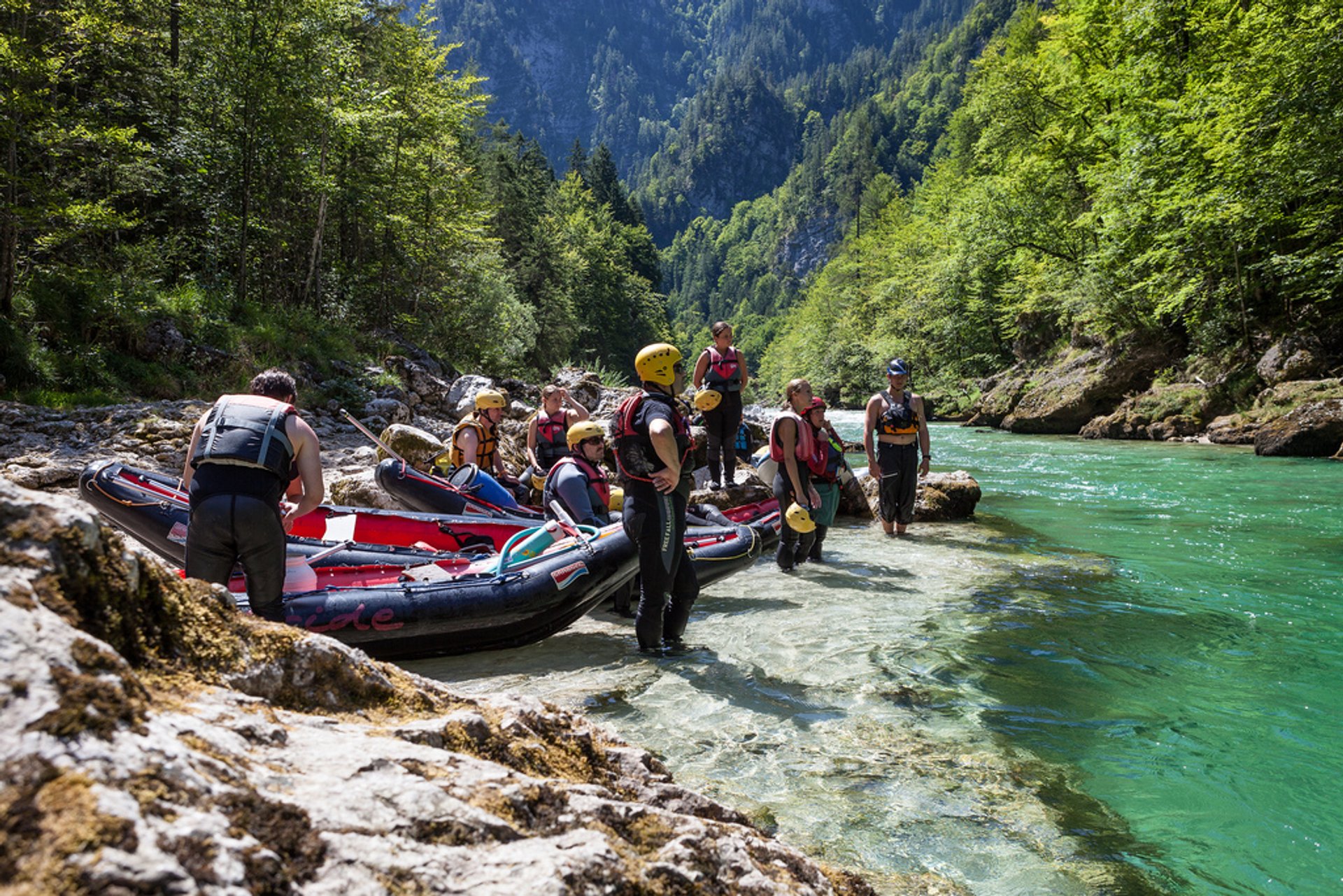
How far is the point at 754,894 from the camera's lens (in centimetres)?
156

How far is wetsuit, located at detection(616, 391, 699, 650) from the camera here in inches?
194

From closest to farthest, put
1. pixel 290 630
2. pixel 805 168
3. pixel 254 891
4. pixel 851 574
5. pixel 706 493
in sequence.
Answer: pixel 254 891
pixel 290 630
pixel 851 574
pixel 706 493
pixel 805 168

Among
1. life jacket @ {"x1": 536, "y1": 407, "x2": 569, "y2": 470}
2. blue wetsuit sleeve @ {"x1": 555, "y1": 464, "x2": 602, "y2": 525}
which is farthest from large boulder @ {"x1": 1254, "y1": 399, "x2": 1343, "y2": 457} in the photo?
blue wetsuit sleeve @ {"x1": 555, "y1": 464, "x2": 602, "y2": 525}

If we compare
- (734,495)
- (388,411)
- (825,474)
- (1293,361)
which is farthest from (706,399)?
(1293,361)

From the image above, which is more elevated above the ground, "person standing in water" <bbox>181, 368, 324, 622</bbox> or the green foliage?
the green foliage

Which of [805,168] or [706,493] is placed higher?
[805,168]

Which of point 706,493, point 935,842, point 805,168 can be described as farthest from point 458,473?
point 805,168

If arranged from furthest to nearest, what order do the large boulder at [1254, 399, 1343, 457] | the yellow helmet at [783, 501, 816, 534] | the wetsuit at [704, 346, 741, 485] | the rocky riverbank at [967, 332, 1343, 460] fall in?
the rocky riverbank at [967, 332, 1343, 460], the large boulder at [1254, 399, 1343, 457], the wetsuit at [704, 346, 741, 485], the yellow helmet at [783, 501, 816, 534]

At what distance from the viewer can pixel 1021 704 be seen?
4.28m

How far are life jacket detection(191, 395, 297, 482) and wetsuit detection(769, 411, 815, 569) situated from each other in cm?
470

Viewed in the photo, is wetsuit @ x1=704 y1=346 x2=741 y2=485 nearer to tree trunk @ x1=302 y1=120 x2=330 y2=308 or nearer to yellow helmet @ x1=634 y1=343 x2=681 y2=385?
yellow helmet @ x1=634 y1=343 x2=681 y2=385

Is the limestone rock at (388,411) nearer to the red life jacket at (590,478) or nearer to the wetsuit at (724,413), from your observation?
the wetsuit at (724,413)

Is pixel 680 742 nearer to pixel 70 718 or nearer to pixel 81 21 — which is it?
pixel 70 718

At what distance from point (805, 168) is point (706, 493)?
152 meters
